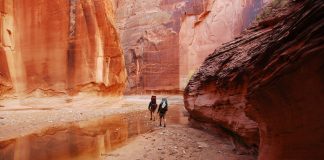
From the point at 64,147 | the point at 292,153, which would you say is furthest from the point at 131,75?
the point at 292,153

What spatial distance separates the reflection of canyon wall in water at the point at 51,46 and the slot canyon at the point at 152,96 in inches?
2.9

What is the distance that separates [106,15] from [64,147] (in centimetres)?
1758

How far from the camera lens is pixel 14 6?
1988 centimetres

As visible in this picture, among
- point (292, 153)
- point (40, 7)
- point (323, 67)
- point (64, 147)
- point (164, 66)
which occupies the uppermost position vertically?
point (40, 7)

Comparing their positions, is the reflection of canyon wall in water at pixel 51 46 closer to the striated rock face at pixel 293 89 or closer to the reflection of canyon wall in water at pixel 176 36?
the striated rock face at pixel 293 89

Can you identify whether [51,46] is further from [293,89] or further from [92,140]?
[293,89]

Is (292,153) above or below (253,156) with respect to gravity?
above

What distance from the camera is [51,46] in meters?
21.0

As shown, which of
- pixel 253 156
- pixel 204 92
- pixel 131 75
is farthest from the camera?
pixel 131 75

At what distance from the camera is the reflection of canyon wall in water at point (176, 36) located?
39.9 metres

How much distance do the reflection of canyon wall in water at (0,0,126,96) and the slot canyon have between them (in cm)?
7

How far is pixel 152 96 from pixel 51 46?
10116mm

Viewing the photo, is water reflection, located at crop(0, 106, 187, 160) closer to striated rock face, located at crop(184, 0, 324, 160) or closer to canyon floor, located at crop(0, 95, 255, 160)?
canyon floor, located at crop(0, 95, 255, 160)

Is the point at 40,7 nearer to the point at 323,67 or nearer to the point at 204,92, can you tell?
the point at 204,92
